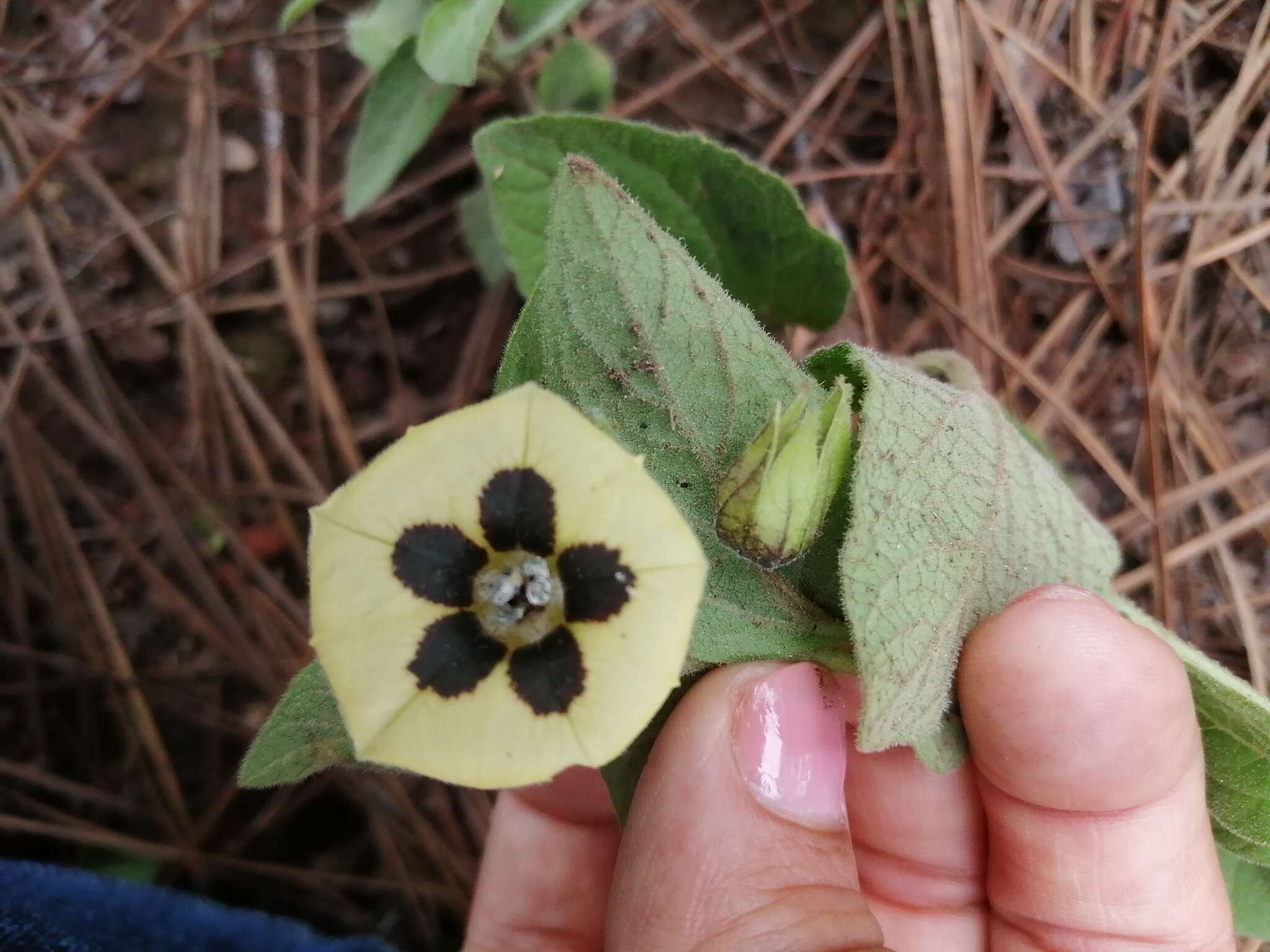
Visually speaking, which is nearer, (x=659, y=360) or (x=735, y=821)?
(x=659, y=360)

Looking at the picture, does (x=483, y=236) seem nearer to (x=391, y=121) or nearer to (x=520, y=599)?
(x=391, y=121)

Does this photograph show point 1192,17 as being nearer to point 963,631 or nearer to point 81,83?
point 963,631

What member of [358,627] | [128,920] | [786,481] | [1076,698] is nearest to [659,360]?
A: [786,481]

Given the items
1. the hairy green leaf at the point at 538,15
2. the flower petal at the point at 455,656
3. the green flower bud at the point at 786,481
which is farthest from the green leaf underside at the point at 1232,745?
the hairy green leaf at the point at 538,15

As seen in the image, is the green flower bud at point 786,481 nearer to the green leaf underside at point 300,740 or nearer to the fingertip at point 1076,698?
the fingertip at point 1076,698

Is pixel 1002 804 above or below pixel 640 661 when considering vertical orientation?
below
